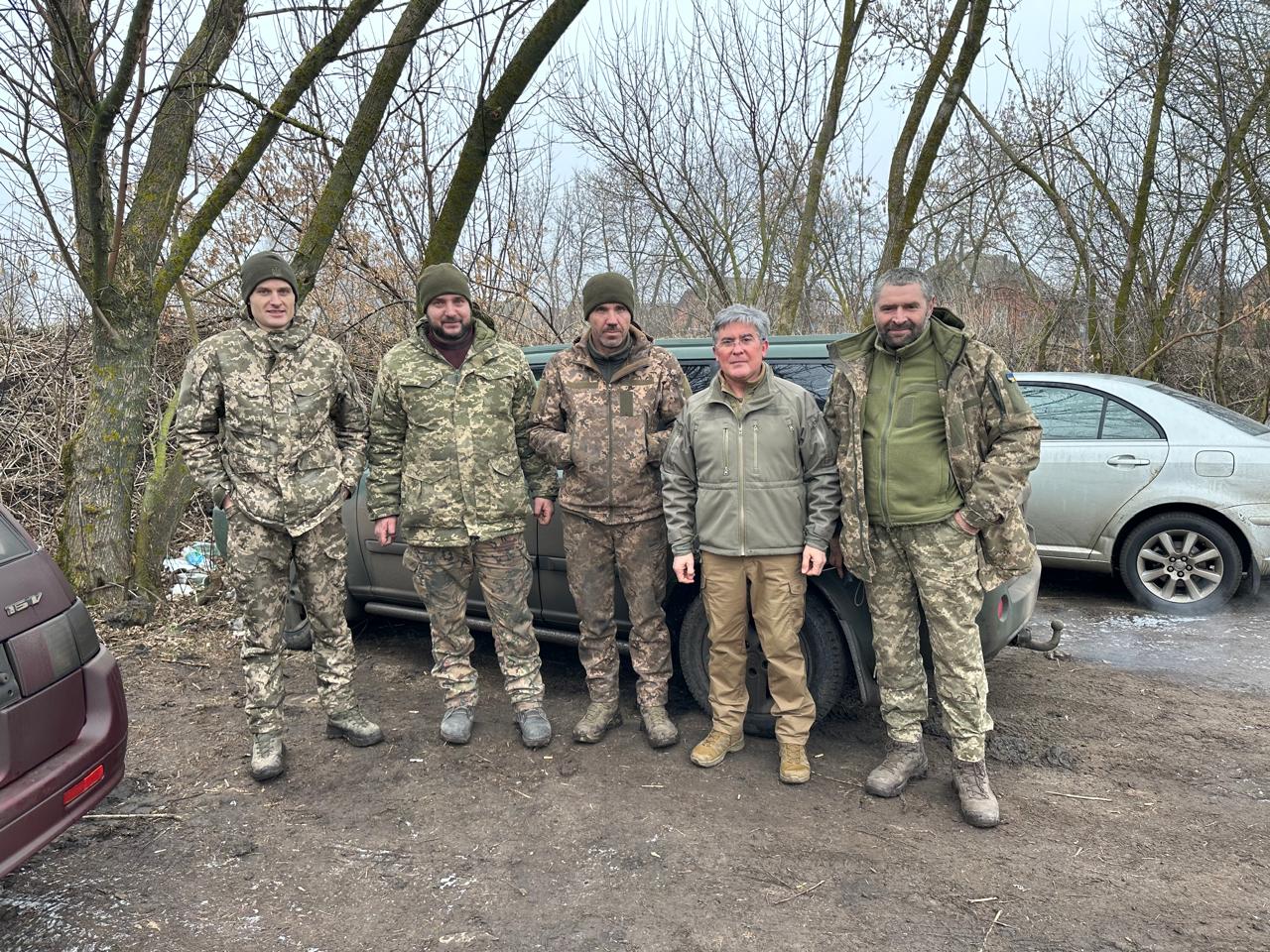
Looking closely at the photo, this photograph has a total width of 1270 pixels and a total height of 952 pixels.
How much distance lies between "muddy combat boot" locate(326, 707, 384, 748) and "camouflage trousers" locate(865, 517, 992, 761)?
2185 millimetres

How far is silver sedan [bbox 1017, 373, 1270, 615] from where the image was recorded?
5320 millimetres

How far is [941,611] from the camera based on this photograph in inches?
124

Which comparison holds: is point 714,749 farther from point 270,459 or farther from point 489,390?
point 270,459

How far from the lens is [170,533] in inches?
225

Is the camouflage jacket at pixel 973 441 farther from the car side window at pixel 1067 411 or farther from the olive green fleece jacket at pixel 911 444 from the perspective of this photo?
the car side window at pixel 1067 411

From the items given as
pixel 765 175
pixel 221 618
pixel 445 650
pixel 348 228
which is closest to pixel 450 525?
pixel 445 650

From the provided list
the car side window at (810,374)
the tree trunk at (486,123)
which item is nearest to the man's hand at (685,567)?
the car side window at (810,374)

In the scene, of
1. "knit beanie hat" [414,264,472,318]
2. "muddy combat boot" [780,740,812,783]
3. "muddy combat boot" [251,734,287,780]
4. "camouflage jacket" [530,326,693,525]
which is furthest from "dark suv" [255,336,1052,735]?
"muddy combat boot" [251,734,287,780]

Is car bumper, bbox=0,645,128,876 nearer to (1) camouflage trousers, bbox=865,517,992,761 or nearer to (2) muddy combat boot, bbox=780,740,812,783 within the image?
(2) muddy combat boot, bbox=780,740,812,783

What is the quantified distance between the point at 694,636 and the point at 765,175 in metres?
7.78

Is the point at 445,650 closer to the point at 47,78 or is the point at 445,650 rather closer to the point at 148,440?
the point at 47,78

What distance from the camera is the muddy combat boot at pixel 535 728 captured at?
371 centimetres

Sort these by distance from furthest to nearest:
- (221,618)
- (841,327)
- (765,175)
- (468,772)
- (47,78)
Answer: (841,327)
(765,175)
(221,618)
(47,78)
(468,772)

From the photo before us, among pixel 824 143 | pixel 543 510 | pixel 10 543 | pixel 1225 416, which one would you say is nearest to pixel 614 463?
pixel 543 510
